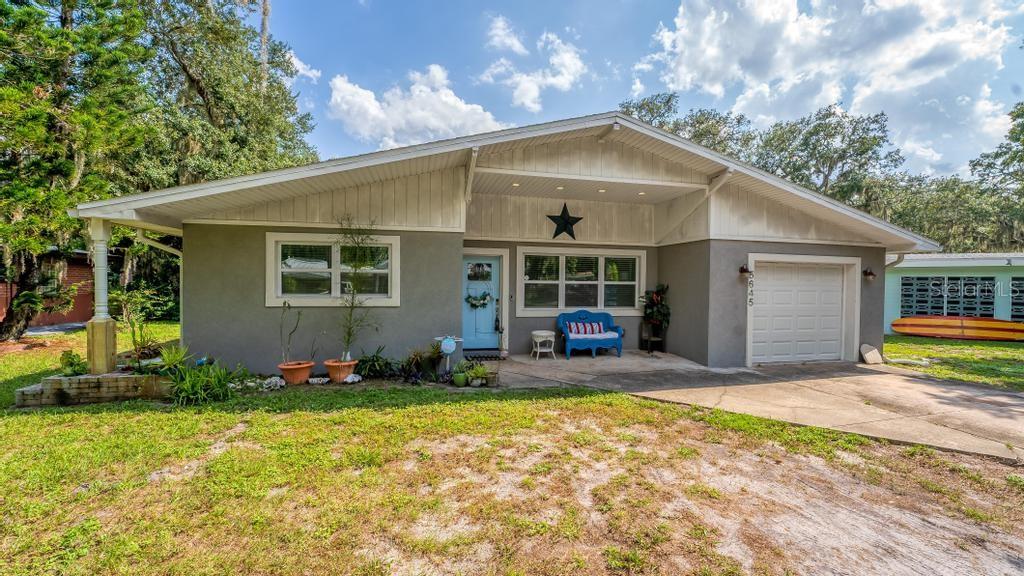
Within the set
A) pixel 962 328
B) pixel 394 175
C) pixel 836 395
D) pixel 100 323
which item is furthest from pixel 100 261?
pixel 962 328

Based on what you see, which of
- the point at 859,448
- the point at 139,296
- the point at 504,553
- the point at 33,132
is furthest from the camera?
the point at 139,296

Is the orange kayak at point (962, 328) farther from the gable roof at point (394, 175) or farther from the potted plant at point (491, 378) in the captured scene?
the potted plant at point (491, 378)

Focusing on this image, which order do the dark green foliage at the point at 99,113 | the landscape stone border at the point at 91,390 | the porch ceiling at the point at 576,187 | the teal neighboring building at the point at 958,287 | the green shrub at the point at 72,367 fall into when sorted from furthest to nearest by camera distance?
the teal neighboring building at the point at 958,287 → the dark green foliage at the point at 99,113 → the porch ceiling at the point at 576,187 → the green shrub at the point at 72,367 → the landscape stone border at the point at 91,390

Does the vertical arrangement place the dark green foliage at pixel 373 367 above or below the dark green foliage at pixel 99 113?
below

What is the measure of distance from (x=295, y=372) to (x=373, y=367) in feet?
3.39

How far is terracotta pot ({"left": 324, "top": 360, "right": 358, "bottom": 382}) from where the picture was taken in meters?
5.62

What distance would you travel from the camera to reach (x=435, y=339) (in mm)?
6168

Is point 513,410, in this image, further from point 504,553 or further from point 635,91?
point 635,91

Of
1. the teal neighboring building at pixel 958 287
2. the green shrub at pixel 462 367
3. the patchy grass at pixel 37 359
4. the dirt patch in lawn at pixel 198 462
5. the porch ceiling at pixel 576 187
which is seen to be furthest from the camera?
the teal neighboring building at pixel 958 287

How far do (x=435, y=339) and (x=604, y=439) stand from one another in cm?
327

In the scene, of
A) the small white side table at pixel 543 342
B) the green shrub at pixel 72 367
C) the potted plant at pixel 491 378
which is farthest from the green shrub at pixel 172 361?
the small white side table at pixel 543 342

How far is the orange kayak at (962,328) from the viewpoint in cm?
1091

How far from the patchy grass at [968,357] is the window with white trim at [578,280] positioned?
5.29 m

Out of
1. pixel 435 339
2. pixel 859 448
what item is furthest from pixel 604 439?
pixel 435 339
